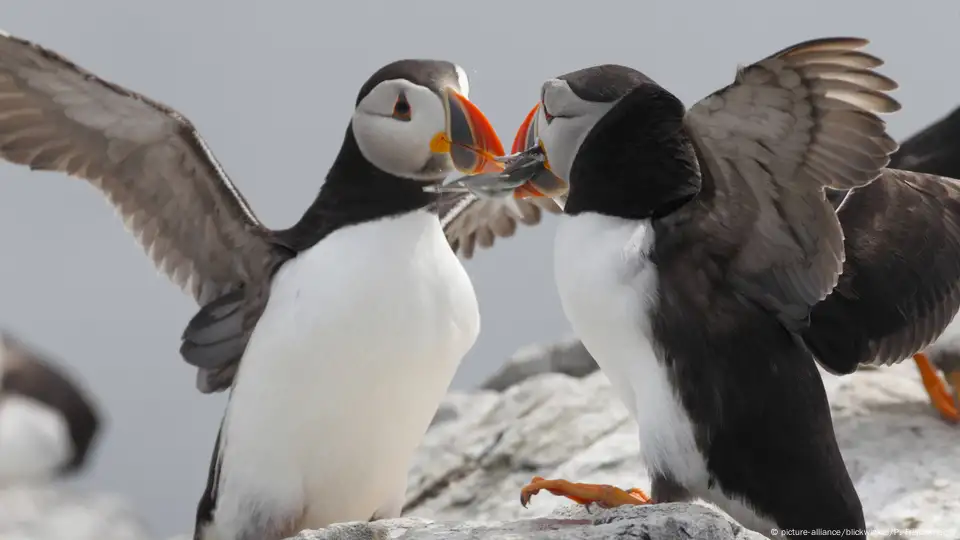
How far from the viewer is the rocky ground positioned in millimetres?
2490

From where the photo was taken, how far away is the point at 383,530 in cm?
252

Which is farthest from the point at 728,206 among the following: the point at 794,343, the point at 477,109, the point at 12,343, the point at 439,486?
the point at 12,343

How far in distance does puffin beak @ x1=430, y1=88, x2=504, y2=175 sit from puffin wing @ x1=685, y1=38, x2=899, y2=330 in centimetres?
69

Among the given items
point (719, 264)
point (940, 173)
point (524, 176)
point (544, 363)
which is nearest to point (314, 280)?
point (524, 176)

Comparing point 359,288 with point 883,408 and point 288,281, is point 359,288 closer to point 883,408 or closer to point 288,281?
point 288,281

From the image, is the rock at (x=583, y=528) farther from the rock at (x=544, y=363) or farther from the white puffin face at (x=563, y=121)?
the rock at (x=544, y=363)

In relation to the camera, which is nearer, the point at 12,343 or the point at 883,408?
the point at 883,408

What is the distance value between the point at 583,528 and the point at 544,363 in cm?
355

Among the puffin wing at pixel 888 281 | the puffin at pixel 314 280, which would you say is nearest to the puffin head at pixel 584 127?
the puffin at pixel 314 280

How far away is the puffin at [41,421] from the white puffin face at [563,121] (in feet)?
17.0

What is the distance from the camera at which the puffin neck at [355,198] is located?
3342mm

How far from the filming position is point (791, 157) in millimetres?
2607

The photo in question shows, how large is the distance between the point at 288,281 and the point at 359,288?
0.24m

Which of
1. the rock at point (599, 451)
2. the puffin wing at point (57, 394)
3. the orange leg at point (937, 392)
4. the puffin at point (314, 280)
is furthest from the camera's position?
the puffin wing at point (57, 394)
